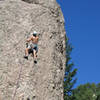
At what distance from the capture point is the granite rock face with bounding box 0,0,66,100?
5.14 metres

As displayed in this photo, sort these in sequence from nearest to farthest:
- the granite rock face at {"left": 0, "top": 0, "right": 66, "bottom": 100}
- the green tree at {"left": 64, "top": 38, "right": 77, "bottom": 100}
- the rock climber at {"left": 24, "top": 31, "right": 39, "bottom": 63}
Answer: the granite rock face at {"left": 0, "top": 0, "right": 66, "bottom": 100}
the rock climber at {"left": 24, "top": 31, "right": 39, "bottom": 63}
the green tree at {"left": 64, "top": 38, "right": 77, "bottom": 100}

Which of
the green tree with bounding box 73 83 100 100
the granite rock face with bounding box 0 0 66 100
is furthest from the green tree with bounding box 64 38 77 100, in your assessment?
the granite rock face with bounding box 0 0 66 100

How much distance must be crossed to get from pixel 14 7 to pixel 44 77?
243cm

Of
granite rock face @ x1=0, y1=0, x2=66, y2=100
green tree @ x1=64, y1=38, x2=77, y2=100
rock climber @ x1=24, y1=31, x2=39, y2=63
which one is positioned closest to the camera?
granite rock face @ x1=0, y1=0, x2=66, y2=100

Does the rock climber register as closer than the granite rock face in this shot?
No

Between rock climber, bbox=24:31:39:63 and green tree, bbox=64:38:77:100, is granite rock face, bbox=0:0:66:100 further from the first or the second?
green tree, bbox=64:38:77:100

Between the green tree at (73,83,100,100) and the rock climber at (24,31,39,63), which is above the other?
the green tree at (73,83,100,100)

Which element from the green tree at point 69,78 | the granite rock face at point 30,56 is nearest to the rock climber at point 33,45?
the granite rock face at point 30,56

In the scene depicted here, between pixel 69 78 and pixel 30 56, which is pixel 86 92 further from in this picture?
pixel 30 56

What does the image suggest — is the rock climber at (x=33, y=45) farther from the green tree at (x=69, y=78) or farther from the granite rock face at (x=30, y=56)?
the green tree at (x=69, y=78)

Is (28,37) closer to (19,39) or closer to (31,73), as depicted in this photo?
(19,39)

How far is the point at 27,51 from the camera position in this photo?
5.65 m

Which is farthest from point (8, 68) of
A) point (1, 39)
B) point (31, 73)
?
point (1, 39)

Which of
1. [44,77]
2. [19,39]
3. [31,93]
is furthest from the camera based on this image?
[19,39]
